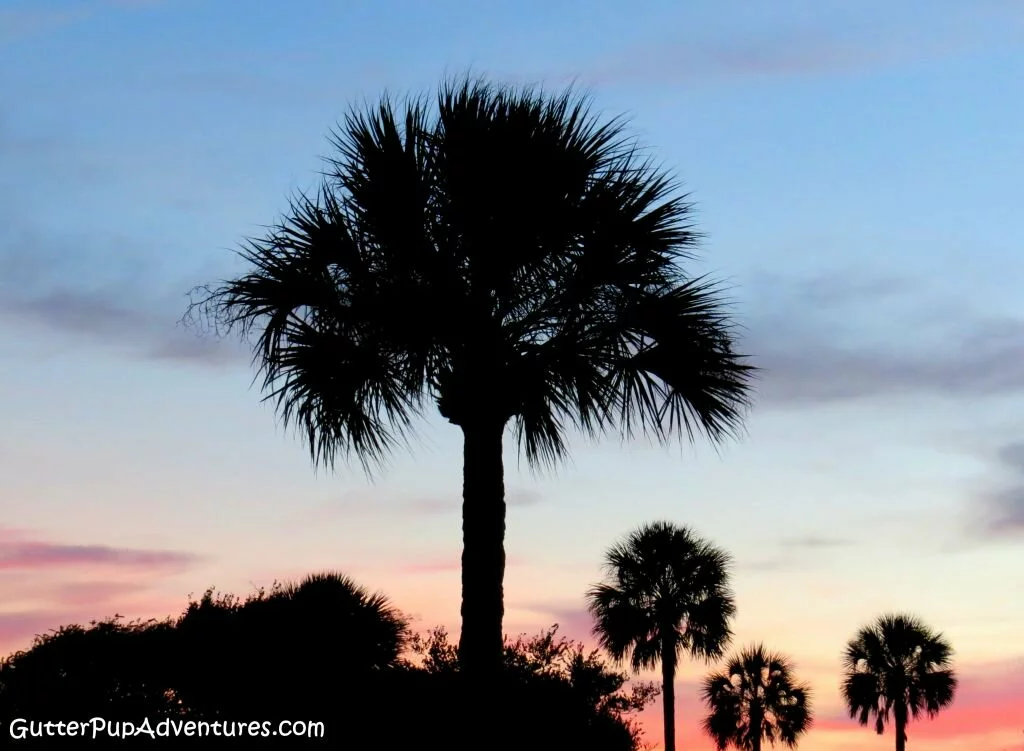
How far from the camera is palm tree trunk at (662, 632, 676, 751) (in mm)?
34375

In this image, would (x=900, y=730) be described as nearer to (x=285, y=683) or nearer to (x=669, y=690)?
(x=669, y=690)

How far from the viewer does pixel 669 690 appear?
34.9 metres

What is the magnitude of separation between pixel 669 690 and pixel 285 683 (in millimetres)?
15892

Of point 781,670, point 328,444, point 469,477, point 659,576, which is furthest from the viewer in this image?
point 781,670

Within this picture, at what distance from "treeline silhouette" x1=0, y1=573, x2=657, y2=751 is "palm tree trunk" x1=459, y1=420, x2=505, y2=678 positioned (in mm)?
1153

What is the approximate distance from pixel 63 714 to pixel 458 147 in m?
9.79

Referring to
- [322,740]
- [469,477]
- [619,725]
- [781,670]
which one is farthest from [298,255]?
[781,670]

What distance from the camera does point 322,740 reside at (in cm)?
1972

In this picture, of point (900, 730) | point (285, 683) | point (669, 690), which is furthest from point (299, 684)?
point (900, 730)

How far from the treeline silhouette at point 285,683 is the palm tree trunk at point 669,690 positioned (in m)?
12.5

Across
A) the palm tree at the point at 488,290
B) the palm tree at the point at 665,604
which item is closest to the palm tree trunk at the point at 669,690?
the palm tree at the point at 665,604

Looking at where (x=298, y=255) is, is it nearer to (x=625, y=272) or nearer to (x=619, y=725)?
(x=625, y=272)

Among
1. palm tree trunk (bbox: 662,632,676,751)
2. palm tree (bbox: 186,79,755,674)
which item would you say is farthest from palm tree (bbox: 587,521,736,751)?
palm tree (bbox: 186,79,755,674)

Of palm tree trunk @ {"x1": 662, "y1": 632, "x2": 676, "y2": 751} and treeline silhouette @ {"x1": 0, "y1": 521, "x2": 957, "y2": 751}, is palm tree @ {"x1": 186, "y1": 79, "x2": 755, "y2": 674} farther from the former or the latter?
palm tree trunk @ {"x1": 662, "y1": 632, "x2": 676, "y2": 751}
